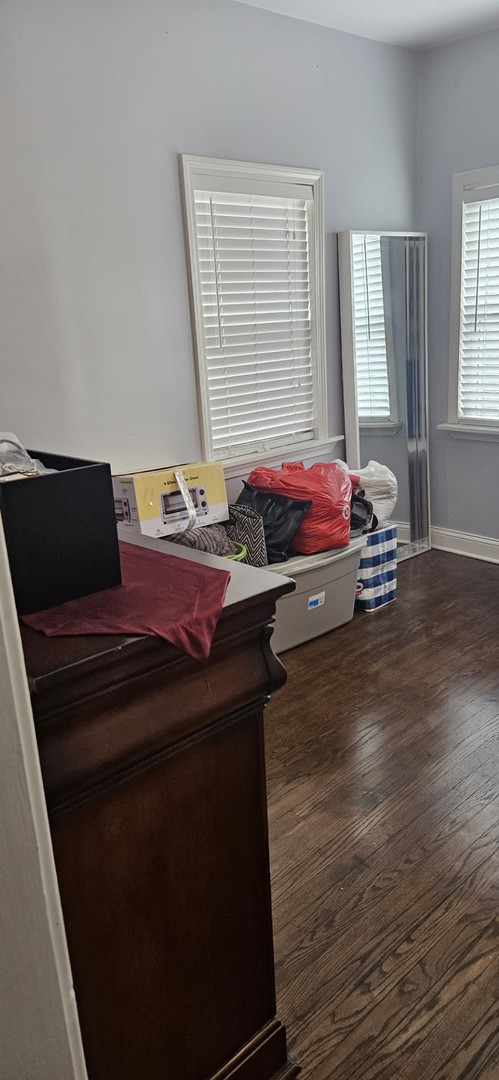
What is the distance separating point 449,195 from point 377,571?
2.16 meters

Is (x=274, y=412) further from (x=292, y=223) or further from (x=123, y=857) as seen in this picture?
(x=123, y=857)

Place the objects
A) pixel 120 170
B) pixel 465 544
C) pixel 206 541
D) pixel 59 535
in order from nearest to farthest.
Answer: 1. pixel 59 535
2. pixel 120 170
3. pixel 206 541
4. pixel 465 544

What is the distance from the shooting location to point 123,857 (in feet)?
3.39

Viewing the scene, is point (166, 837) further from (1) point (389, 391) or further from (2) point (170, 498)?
(1) point (389, 391)

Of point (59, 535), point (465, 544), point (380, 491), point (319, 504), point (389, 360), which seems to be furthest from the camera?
point (465, 544)

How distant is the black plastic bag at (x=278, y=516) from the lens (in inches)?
127

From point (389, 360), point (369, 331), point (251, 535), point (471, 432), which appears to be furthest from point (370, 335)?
point (251, 535)

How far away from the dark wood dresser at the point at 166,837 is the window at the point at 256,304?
218 cm

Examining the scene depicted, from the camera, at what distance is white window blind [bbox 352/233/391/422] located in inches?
154

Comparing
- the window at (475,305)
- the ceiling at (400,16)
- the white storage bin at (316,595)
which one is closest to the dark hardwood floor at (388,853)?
the white storage bin at (316,595)

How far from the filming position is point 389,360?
416 cm

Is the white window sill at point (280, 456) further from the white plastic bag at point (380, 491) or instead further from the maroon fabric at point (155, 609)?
the maroon fabric at point (155, 609)

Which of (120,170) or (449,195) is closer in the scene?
(120,170)

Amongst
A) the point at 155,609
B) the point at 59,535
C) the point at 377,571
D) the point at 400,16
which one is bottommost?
the point at 377,571
